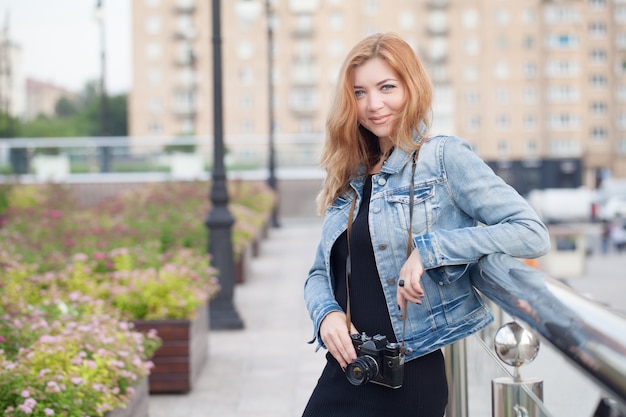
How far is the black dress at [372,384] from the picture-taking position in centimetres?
275

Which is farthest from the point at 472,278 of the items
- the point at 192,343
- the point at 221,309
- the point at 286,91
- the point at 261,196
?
the point at 286,91

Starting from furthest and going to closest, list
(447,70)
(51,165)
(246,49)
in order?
1. (447,70)
2. (246,49)
3. (51,165)

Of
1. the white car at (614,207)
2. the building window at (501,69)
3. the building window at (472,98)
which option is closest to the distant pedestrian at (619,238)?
the white car at (614,207)

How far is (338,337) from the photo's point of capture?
8.98 feet

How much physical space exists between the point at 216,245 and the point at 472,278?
23.9 ft

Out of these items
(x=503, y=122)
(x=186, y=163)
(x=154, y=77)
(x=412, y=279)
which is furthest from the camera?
(x=154, y=77)

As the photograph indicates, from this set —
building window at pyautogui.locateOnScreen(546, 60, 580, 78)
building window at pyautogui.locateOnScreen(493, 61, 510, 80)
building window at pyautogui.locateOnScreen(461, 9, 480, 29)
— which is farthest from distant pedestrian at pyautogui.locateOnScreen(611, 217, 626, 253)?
building window at pyautogui.locateOnScreen(461, 9, 480, 29)

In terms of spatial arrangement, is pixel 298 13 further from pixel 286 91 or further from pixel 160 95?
pixel 160 95

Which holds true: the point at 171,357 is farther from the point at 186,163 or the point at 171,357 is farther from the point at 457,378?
the point at 186,163

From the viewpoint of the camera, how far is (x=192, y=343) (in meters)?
6.96

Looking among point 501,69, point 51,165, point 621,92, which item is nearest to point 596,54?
point 621,92

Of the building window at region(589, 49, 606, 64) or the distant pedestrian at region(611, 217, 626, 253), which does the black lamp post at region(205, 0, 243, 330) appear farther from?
the building window at region(589, 49, 606, 64)

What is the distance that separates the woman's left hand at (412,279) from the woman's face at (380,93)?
45cm

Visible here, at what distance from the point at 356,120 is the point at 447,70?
9163 centimetres
